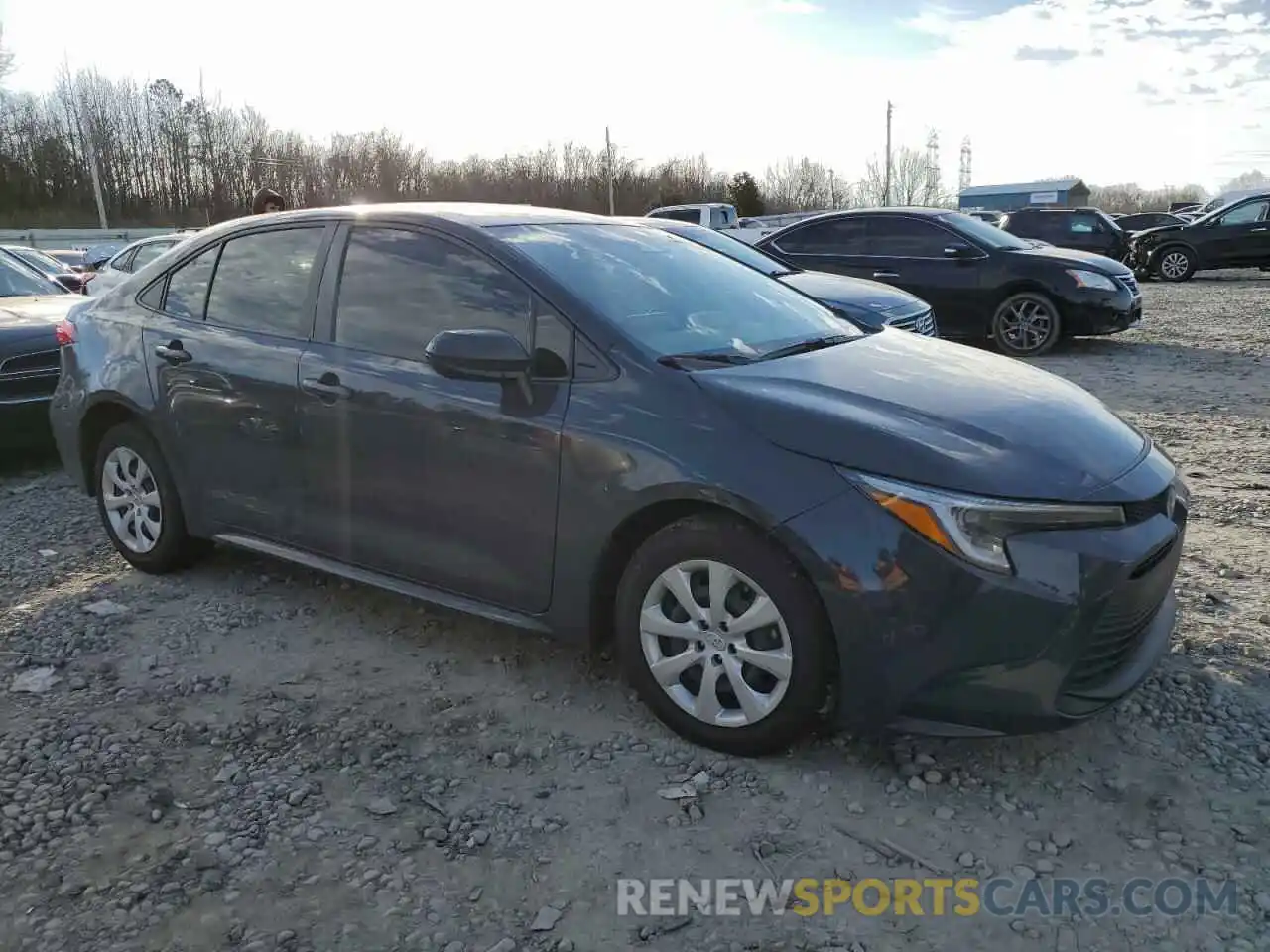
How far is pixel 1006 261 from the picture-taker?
35.2 feet

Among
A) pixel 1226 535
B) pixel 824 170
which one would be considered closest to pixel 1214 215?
pixel 1226 535

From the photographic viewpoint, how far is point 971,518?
263cm

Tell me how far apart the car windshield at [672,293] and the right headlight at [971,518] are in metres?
0.92

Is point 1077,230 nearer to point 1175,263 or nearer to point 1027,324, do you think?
point 1175,263

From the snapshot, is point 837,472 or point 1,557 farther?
point 1,557

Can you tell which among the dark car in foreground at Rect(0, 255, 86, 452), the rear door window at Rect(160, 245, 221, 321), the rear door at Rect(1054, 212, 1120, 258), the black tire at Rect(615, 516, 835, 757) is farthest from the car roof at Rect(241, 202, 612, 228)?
the rear door at Rect(1054, 212, 1120, 258)

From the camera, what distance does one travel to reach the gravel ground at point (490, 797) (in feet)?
7.84

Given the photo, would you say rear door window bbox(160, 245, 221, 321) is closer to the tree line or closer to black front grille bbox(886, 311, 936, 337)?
black front grille bbox(886, 311, 936, 337)

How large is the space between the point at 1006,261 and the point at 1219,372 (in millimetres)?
2386

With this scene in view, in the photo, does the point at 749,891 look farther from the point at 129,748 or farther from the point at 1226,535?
the point at 1226,535

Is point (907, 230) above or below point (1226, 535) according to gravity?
above

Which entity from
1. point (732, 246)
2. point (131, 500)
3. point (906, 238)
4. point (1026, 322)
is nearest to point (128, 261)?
point (732, 246)

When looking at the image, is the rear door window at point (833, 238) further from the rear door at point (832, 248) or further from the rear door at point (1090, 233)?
the rear door at point (1090, 233)

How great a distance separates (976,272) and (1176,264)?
12.9 m
